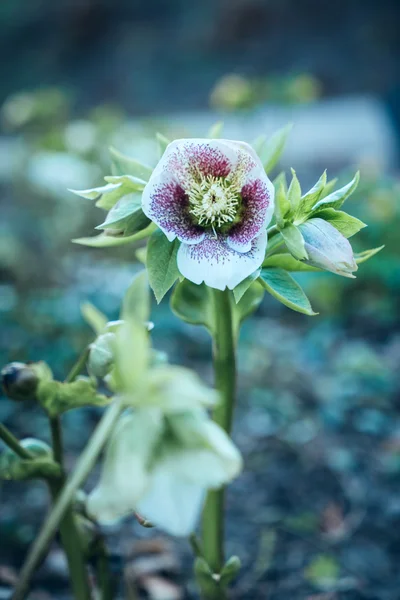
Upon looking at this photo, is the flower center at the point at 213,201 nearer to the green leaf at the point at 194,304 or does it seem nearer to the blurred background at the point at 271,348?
the green leaf at the point at 194,304

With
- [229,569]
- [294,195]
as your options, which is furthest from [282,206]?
[229,569]

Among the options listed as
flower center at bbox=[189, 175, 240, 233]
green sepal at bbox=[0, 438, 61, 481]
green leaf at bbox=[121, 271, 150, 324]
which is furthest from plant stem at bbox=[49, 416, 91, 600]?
flower center at bbox=[189, 175, 240, 233]

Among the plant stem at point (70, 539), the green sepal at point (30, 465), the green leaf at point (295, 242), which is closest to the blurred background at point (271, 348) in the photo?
the plant stem at point (70, 539)

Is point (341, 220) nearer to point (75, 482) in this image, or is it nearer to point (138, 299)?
point (138, 299)

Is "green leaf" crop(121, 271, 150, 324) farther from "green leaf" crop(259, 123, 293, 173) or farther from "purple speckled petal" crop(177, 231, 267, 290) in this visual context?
"green leaf" crop(259, 123, 293, 173)

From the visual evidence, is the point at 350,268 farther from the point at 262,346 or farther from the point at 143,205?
the point at 262,346

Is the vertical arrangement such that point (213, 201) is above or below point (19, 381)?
above

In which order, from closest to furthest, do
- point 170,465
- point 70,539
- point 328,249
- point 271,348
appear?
point 170,465
point 328,249
point 70,539
point 271,348
